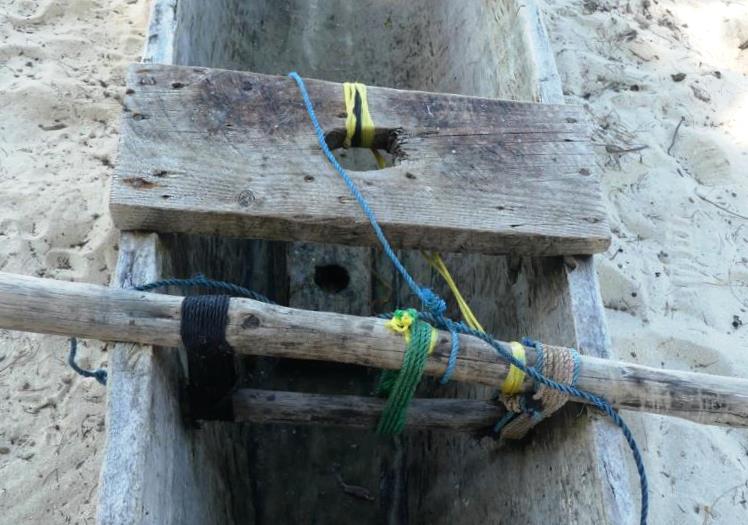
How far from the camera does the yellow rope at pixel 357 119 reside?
1.79 m

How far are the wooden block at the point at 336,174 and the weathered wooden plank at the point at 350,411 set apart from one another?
1.26 ft

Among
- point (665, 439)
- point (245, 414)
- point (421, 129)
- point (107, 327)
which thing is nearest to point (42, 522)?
point (245, 414)

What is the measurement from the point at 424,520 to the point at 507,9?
5.50ft

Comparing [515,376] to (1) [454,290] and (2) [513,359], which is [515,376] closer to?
(2) [513,359]

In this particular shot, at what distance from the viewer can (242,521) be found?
204cm

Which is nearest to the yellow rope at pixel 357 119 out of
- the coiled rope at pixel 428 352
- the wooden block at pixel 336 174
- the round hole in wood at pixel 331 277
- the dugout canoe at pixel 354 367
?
the wooden block at pixel 336 174

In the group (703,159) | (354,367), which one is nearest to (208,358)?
(354,367)

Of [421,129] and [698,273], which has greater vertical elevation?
[421,129]

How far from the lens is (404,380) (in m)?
1.49

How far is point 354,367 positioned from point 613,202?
1.36 metres

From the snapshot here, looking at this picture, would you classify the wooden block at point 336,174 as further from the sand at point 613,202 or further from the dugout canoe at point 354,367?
the sand at point 613,202

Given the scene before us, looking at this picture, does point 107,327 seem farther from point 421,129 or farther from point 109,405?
point 421,129

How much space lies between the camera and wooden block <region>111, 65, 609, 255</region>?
1606 millimetres

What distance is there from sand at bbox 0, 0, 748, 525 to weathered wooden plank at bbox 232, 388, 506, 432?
2.25 ft
